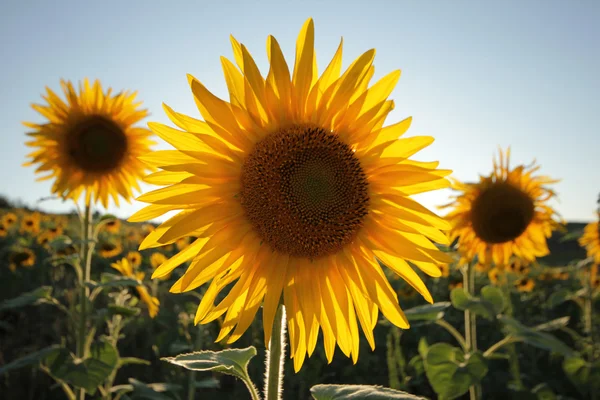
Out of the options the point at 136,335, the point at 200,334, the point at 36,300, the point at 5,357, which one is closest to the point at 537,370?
the point at 200,334

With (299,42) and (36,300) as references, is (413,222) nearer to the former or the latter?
(299,42)

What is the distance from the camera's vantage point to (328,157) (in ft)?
7.39

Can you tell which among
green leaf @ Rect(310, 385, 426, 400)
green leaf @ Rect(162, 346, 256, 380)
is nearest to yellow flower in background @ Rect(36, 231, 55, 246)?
green leaf @ Rect(162, 346, 256, 380)

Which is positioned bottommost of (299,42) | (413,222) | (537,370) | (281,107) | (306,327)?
(537,370)

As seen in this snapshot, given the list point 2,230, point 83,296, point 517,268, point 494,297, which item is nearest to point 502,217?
point 494,297

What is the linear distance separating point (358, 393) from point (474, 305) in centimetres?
242

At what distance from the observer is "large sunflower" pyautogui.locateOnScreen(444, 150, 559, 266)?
4.54m

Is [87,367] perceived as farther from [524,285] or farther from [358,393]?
[524,285]

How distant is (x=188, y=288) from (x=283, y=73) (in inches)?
36.6

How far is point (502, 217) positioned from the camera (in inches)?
179

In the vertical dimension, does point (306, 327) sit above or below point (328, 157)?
below

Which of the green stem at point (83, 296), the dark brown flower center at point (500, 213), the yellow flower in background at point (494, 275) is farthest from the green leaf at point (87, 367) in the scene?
the yellow flower in background at point (494, 275)

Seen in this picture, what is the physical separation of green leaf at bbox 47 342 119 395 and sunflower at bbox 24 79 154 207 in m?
1.74

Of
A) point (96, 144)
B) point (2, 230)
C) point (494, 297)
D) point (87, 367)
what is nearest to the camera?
point (87, 367)
